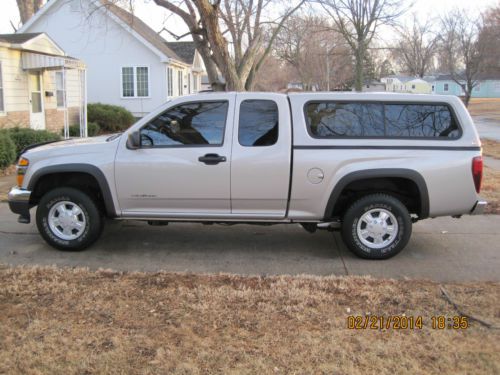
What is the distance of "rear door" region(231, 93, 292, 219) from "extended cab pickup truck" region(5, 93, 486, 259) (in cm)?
1

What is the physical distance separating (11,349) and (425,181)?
4122 mm

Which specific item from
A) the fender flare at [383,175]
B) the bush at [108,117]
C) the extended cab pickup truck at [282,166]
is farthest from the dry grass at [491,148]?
the bush at [108,117]

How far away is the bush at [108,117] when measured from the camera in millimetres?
21875

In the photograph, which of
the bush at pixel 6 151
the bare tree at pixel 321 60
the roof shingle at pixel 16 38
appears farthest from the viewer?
the bare tree at pixel 321 60

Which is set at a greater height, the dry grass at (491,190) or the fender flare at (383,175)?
the fender flare at (383,175)

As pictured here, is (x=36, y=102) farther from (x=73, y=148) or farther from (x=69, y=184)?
(x=73, y=148)

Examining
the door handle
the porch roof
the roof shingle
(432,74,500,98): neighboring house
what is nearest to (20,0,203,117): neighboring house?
the roof shingle

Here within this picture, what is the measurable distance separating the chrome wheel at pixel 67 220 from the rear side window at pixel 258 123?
202cm

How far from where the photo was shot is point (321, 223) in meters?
5.63

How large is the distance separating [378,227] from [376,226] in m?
0.02

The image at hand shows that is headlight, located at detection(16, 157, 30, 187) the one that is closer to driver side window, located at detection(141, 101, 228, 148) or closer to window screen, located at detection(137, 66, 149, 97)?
driver side window, located at detection(141, 101, 228, 148)

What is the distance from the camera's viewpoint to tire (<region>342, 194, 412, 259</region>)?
5.48 metres

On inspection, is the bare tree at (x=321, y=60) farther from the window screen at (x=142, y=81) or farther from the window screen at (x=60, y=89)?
the window screen at (x=60, y=89)
